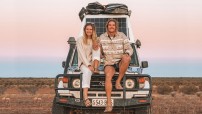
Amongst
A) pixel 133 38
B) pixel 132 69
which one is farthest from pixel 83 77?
pixel 133 38

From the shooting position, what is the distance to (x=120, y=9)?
12.8 metres

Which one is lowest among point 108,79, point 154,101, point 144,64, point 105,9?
point 154,101

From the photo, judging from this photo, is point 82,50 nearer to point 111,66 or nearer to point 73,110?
point 111,66

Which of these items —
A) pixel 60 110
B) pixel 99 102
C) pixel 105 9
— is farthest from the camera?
pixel 105 9

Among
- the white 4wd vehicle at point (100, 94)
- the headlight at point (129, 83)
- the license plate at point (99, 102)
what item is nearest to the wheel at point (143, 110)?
the white 4wd vehicle at point (100, 94)

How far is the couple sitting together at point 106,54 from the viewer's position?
Answer: 10445mm

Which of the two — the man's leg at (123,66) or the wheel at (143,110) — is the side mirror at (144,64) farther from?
the man's leg at (123,66)

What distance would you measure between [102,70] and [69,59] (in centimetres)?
156

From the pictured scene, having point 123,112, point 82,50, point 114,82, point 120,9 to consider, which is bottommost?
point 123,112

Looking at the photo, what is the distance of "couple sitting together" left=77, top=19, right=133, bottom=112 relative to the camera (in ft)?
34.3

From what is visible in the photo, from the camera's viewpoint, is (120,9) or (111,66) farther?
(120,9)

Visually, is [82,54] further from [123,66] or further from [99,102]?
[99,102]

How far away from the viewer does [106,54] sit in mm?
10789

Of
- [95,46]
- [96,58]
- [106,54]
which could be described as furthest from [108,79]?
[95,46]
